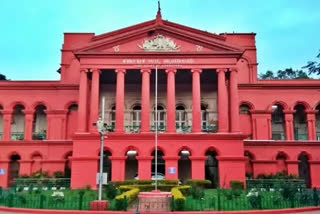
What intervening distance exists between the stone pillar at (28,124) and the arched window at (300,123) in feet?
91.3

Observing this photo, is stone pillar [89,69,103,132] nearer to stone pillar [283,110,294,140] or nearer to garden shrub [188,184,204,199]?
garden shrub [188,184,204,199]

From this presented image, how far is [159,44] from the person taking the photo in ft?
115

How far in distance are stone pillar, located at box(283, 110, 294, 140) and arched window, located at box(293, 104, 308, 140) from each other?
1821mm

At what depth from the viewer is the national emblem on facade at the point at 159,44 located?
34750mm

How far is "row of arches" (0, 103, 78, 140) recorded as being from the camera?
129 feet

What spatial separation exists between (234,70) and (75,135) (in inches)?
604

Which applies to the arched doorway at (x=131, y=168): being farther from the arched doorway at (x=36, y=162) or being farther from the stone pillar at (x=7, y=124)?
the stone pillar at (x=7, y=124)

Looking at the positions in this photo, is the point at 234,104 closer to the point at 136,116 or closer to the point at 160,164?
the point at 160,164

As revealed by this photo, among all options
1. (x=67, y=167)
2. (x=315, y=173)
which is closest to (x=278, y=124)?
(x=315, y=173)

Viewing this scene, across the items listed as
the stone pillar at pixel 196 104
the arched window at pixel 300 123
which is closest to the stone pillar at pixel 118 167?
the stone pillar at pixel 196 104

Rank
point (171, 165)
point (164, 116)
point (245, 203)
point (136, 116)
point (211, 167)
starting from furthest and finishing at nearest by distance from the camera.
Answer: point (136, 116), point (164, 116), point (211, 167), point (171, 165), point (245, 203)

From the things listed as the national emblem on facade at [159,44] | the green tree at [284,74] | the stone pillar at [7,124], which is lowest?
the stone pillar at [7,124]

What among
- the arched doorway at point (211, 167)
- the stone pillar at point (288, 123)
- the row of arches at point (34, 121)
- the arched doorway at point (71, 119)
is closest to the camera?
the arched doorway at point (211, 167)

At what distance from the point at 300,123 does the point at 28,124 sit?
2912cm
